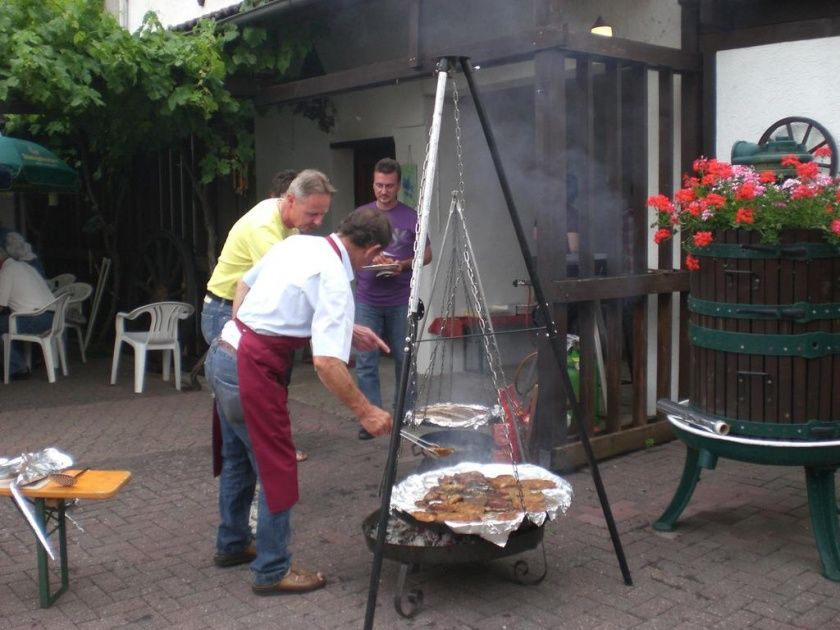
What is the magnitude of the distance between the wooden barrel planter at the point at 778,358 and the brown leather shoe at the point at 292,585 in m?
1.80

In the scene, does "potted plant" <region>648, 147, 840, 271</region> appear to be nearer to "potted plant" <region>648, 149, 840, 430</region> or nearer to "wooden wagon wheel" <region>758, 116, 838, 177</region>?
"potted plant" <region>648, 149, 840, 430</region>

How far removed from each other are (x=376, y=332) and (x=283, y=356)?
2.59m

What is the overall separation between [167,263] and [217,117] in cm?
215

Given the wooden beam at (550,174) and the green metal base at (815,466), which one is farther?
the wooden beam at (550,174)

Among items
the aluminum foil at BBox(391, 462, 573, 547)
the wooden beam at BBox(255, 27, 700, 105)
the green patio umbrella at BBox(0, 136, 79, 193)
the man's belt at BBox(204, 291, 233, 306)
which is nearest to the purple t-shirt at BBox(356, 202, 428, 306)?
the wooden beam at BBox(255, 27, 700, 105)

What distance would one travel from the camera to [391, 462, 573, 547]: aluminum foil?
12.0 feet

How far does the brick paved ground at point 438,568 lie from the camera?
149 inches

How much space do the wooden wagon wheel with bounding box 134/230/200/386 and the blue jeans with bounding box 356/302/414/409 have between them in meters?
3.21

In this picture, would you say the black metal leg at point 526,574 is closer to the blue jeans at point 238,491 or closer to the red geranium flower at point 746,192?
the blue jeans at point 238,491

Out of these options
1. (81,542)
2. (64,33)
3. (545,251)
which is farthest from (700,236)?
(64,33)

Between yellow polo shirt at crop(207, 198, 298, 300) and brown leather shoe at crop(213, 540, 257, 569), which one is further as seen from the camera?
yellow polo shirt at crop(207, 198, 298, 300)

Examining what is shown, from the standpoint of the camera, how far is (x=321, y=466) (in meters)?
5.91

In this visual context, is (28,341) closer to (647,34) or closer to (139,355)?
(139,355)

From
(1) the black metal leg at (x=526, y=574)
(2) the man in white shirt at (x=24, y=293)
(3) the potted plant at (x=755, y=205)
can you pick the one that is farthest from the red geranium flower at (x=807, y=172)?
(2) the man in white shirt at (x=24, y=293)
